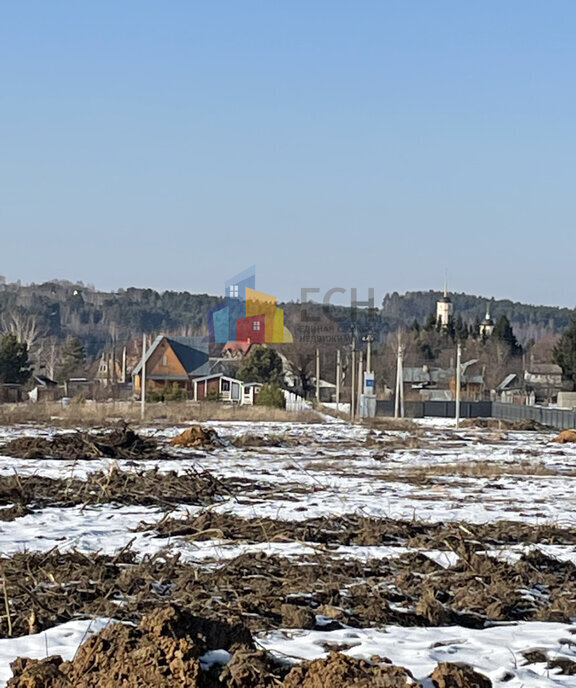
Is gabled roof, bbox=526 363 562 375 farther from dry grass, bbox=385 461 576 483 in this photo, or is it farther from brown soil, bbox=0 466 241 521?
brown soil, bbox=0 466 241 521

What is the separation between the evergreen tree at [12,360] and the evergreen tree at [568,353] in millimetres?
38805

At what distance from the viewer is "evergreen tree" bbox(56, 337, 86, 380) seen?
90.8 metres

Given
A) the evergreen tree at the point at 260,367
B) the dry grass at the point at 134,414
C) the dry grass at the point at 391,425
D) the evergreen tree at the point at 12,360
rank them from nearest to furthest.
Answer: the dry grass at the point at 134,414, the dry grass at the point at 391,425, the evergreen tree at the point at 12,360, the evergreen tree at the point at 260,367

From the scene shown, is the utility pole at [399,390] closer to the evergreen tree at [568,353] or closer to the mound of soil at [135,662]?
the evergreen tree at [568,353]

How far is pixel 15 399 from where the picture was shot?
205 feet

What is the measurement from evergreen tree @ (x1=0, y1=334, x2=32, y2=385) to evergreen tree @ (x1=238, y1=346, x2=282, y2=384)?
16.2 m

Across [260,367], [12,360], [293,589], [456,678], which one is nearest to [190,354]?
[260,367]

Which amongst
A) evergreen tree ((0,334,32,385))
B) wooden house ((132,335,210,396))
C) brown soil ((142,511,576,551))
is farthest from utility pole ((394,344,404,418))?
brown soil ((142,511,576,551))

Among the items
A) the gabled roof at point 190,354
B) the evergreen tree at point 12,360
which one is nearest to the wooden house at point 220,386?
the gabled roof at point 190,354

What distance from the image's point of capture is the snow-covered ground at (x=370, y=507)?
263 inches

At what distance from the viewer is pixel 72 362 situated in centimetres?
9188

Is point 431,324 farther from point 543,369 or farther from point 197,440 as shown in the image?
point 197,440

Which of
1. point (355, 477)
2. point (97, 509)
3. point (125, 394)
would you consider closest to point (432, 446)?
point (355, 477)

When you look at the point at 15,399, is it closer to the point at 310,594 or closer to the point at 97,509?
the point at 97,509
